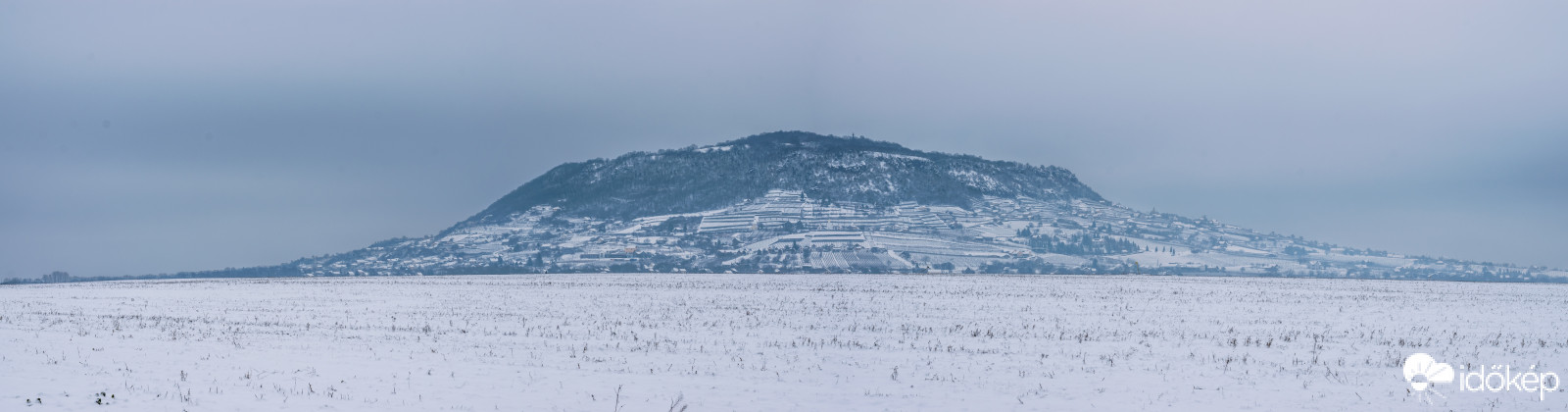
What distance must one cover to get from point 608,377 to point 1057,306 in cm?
3402

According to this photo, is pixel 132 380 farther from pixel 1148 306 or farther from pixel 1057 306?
pixel 1148 306

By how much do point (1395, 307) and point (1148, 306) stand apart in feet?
43.7

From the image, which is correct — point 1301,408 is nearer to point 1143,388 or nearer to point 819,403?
point 1143,388

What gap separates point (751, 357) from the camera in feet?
92.6

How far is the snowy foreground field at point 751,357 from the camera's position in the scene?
71.4 feet

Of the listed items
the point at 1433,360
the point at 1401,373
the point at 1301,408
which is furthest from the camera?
the point at 1433,360

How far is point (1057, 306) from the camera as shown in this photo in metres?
53.4

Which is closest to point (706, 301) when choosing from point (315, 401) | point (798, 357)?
point (798, 357)

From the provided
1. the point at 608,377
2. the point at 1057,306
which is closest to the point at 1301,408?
the point at 608,377

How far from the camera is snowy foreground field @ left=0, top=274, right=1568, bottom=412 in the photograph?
71.4 ft

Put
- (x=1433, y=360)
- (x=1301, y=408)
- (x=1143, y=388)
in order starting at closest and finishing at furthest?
(x=1301, y=408) → (x=1143, y=388) → (x=1433, y=360)

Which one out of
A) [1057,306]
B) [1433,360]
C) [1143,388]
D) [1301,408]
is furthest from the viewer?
[1057,306]

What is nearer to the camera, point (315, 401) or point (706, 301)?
point (315, 401)

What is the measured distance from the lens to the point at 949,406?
21.1 metres
